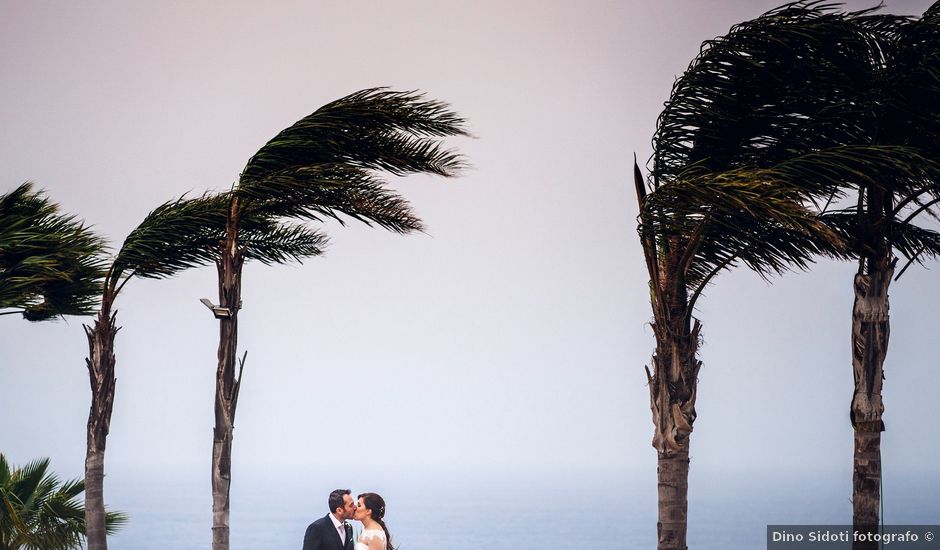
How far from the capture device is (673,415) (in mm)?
12781

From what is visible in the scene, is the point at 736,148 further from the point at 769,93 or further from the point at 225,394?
the point at 225,394

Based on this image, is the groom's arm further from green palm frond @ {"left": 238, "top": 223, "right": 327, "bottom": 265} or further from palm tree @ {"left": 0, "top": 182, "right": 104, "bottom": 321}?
palm tree @ {"left": 0, "top": 182, "right": 104, "bottom": 321}

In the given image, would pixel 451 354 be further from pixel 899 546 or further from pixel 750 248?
pixel 750 248

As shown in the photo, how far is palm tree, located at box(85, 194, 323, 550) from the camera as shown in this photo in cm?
1466

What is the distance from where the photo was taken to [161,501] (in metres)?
163

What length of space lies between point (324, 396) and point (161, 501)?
25.5 meters

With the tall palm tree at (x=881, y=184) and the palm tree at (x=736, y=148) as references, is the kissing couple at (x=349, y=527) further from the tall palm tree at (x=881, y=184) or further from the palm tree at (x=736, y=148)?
the tall palm tree at (x=881, y=184)

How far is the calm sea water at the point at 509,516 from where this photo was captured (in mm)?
122438

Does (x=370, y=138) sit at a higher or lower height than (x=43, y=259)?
higher

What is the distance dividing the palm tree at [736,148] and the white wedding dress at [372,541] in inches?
117

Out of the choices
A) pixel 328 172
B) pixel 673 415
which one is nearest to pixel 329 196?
pixel 328 172

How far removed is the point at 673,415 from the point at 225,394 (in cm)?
490

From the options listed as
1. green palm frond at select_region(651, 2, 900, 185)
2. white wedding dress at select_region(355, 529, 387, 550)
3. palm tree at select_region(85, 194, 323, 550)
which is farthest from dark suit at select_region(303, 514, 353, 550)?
green palm frond at select_region(651, 2, 900, 185)

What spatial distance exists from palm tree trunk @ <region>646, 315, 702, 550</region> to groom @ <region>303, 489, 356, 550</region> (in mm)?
3403
